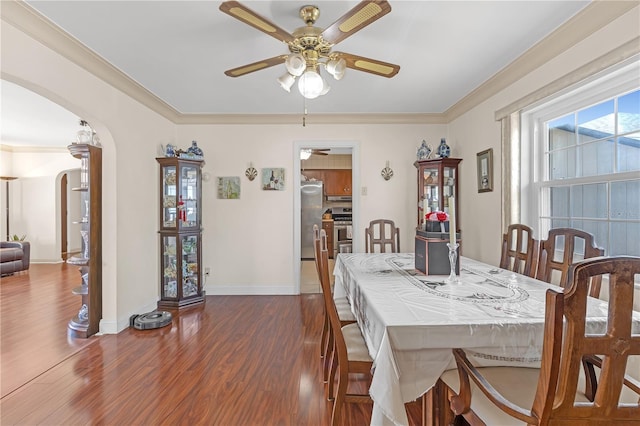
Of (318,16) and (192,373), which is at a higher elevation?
(318,16)

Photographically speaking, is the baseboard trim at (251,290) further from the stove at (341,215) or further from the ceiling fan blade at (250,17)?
the stove at (341,215)

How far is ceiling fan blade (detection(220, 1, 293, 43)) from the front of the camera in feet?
4.83

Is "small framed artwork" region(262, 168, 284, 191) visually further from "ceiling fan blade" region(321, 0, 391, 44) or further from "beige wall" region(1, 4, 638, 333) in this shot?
"ceiling fan blade" region(321, 0, 391, 44)

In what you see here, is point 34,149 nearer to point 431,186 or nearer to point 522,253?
point 431,186

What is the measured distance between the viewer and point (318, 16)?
2.07 meters

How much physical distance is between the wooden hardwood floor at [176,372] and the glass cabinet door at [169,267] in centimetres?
37

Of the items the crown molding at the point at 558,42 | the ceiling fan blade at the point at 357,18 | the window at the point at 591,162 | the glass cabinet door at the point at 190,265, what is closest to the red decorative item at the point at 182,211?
the glass cabinet door at the point at 190,265

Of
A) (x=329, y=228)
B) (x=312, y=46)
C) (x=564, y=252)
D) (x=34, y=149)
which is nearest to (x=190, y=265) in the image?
(x=312, y=46)

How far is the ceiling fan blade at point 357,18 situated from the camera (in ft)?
4.81

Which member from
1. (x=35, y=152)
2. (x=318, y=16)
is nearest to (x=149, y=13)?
(x=318, y=16)

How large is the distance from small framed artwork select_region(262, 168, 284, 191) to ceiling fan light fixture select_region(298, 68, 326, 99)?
94.8 inches

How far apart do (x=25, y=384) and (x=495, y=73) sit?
14.6ft

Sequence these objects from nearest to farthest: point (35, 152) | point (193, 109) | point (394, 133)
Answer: point (193, 109)
point (394, 133)
point (35, 152)

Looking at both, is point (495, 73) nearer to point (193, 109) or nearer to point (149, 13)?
point (149, 13)
